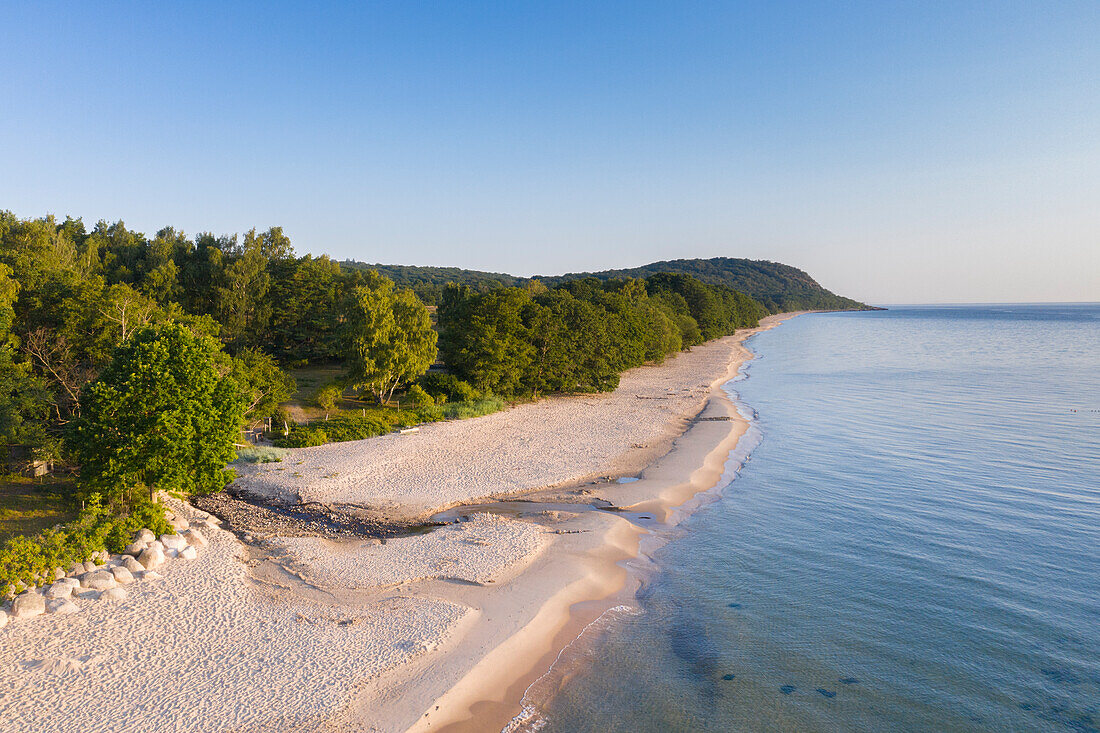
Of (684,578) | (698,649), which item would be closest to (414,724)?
(698,649)

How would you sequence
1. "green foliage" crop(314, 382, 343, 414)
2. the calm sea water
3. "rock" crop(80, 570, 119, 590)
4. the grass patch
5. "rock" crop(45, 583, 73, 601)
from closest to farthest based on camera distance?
1. the calm sea water
2. "rock" crop(45, 583, 73, 601)
3. "rock" crop(80, 570, 119, 590)
4. the grass patch
5. "green foliage" crop(314, 382, 343, 414)

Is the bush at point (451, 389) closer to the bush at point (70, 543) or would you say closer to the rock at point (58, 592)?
the bush at point (70, 543)

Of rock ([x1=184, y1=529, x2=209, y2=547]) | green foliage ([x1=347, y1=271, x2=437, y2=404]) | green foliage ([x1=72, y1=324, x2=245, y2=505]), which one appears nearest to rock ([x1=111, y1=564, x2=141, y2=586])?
rock ([x1=184, y1=529, x2=209, y2=547])

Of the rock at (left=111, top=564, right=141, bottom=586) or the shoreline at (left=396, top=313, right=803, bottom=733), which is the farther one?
the rock at (left=111, top=564, right=141, bottom=586)

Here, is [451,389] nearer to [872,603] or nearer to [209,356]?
[209,356]

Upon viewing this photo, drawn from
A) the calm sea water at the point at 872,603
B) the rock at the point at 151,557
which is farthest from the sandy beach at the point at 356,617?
the calm sea water at the point at 872,603

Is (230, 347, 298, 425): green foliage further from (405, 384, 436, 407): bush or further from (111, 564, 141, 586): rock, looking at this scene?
(111, 564, 141, 586): rock

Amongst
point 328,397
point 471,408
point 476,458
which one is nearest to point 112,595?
point 476,458
